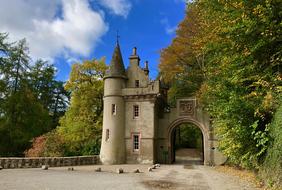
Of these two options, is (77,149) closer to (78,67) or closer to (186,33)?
(78,67)

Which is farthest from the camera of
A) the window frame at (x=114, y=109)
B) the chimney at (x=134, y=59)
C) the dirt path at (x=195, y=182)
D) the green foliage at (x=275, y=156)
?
the chimney at (x=134, y=59)

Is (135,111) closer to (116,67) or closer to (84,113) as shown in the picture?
(116,67)

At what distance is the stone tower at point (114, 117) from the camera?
934 inches

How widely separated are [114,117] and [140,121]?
7.51ft

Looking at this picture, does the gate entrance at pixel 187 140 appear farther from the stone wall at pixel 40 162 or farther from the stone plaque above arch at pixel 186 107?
the stone wall at pixel 40 162

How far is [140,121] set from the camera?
24156mm

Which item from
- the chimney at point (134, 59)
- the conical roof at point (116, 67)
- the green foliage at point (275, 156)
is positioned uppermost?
the chimney at point (134, 59)

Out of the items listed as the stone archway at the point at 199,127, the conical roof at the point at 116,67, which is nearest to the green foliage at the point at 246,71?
the stone archway at the point at 199,127

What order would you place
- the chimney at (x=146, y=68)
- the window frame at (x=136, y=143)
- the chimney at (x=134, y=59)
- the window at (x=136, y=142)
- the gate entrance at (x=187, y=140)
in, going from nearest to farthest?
the window frame at (x=136, y=143)
the window at (x=136, y=142)
the chimney at (x=134, y=59)
the chimney at (x=146, y=68)
the gate entrance at (x=187, y=140)

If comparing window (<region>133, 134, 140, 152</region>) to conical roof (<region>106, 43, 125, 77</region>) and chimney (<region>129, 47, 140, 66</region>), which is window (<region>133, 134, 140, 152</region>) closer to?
conical roof (<region>106, 43, 125, 77</region>)

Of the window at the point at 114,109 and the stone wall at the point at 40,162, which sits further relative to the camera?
the window at the point at 114,109

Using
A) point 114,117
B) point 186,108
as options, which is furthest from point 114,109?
point 186,108

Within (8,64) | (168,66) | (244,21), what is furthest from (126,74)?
(244,21)

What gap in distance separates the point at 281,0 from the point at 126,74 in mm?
17697
